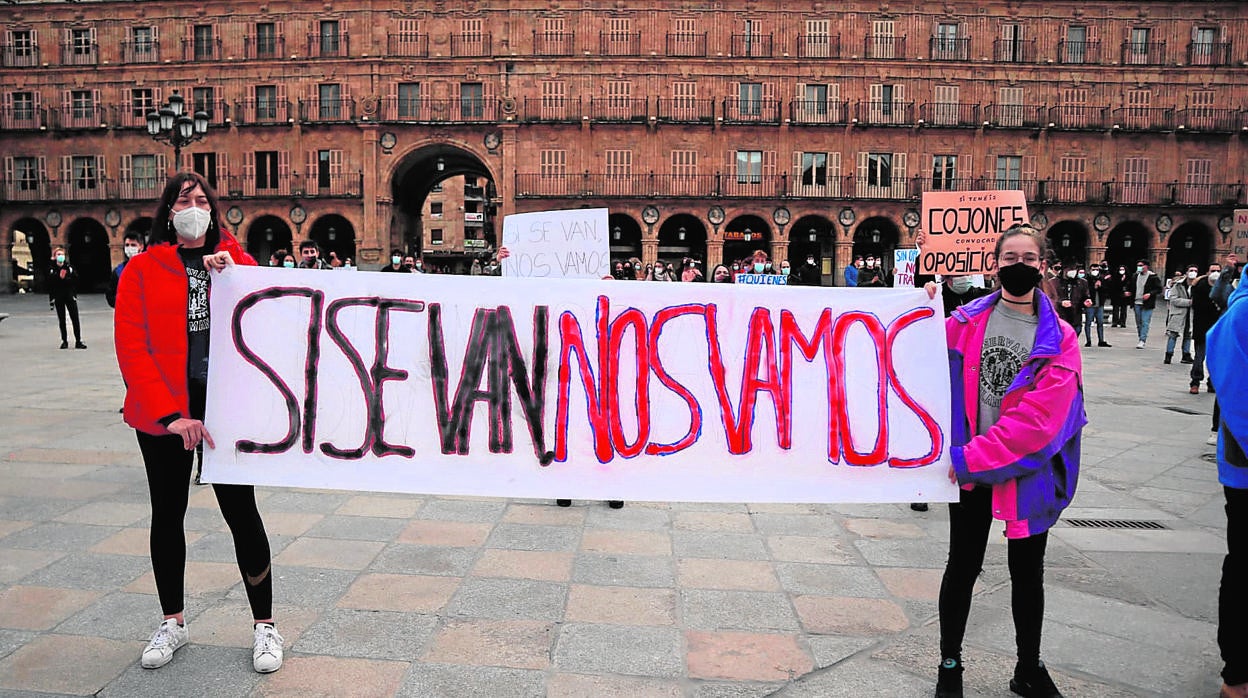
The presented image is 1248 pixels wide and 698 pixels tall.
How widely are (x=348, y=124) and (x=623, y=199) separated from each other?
37.0 ft

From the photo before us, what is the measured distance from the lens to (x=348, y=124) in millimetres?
32250

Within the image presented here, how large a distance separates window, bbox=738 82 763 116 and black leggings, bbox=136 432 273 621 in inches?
1242

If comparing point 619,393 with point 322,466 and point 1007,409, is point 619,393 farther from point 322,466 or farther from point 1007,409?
point 1007,409

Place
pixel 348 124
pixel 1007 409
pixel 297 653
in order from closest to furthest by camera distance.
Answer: pixel 1007 409 → pixel 297 653 → pixel 348 124

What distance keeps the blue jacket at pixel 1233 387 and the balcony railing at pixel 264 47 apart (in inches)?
1415

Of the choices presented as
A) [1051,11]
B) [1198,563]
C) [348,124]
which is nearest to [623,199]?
[348,124]

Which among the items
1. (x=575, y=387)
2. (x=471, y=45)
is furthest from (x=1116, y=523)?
(x=471, y=45)

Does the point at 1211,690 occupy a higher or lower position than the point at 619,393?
lower

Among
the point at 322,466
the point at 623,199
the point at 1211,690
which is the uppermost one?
the point at 623,199

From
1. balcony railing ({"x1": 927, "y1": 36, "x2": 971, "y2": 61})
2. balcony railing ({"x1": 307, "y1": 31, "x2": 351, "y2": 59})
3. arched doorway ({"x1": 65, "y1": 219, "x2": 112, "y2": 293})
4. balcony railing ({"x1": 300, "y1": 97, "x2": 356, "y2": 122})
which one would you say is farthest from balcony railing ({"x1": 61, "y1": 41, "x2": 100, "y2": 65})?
balcony railing ({"x1": 927, "y1": 36, "x2": 971, "y2": 61})

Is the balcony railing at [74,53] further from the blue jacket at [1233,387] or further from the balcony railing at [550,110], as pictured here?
the blue jacket at [1233,387]

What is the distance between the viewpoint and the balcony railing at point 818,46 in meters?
32.3

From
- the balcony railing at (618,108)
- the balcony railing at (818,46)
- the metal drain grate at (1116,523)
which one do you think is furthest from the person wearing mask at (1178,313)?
the balcony railing at (618,108)

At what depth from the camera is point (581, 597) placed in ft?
12.1
